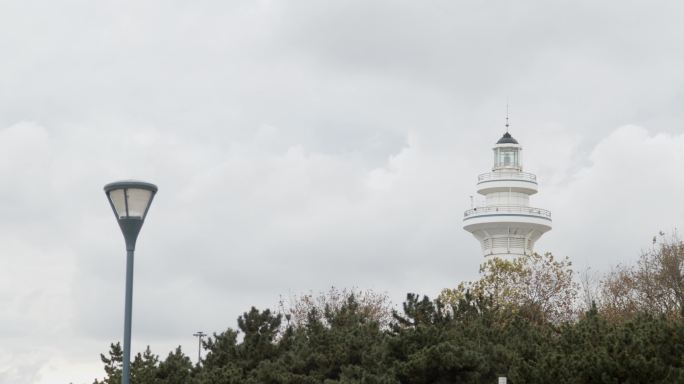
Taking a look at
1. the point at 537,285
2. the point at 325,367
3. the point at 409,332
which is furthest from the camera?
the point at 537,285

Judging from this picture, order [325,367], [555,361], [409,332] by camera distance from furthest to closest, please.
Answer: [325,367], [409,332], [555,361]

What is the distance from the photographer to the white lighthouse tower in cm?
8619

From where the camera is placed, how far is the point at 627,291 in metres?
58.1

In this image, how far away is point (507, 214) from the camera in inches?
3381

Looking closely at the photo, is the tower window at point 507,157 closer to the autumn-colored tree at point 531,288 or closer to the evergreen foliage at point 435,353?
the autumn-colored tree at point 531,288

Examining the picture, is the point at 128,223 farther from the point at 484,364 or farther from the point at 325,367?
the point at 325,367

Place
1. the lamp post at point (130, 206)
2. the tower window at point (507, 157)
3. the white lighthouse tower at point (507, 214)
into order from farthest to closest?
the tower window at point (507, 157)
the white lighthouse tower at point (507, 214)
the lamp post at point (130, 206)

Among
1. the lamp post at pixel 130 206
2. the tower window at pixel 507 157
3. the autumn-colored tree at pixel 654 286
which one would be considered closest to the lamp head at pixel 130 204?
the lamp post at pixel 130 206

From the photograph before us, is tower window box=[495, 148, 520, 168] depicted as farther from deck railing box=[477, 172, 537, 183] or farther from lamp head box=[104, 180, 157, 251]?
lamp head box=[104, 180, 157, 251]

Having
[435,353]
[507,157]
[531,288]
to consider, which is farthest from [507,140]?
[435,353]

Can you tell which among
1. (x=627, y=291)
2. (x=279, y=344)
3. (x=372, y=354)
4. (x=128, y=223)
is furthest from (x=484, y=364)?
(x=627, y=291)

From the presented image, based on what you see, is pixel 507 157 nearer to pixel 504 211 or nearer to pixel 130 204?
pixel 504 211

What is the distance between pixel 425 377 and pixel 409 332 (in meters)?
2.18

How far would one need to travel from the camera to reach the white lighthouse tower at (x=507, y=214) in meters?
86.2
